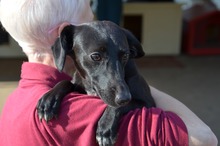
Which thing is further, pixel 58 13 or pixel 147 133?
pixel 58 13

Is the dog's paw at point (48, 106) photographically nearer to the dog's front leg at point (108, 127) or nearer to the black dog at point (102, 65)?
the black dog at point (102, 65)

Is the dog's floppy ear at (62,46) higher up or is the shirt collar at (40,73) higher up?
the dog's floppy ear at (62,46)

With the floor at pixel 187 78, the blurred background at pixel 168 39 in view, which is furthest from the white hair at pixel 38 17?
the blurred background at pixel 168 39

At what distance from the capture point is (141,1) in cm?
509

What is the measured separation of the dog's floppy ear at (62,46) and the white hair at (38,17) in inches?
3.4

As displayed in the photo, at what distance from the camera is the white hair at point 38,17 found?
136cm

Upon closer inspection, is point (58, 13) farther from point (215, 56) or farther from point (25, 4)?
point (215, 56)

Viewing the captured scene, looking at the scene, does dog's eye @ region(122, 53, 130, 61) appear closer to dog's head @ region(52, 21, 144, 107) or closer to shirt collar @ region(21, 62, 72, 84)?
dog's head @ region(52, 21, 144, 107)

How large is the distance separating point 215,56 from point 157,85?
1.25 metres

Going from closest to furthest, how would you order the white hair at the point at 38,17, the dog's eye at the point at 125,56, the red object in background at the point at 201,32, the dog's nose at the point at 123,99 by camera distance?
the dog's nose at the point at 123,99
the dog's eye at the point at 125,56
the white hair at the point at 38,17
the red object in background at the point at 201,32

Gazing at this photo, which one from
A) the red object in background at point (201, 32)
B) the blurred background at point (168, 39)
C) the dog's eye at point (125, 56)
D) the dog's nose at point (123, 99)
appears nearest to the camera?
the dog's nose at point (123, 99)

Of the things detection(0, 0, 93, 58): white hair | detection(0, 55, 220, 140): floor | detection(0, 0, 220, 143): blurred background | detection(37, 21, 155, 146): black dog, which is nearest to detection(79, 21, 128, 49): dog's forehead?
detection(37, 21, 155, 146): black dog

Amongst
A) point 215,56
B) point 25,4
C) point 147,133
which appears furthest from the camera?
point 215,56

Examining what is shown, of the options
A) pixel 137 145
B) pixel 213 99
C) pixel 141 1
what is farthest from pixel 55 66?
pixel 141 1
